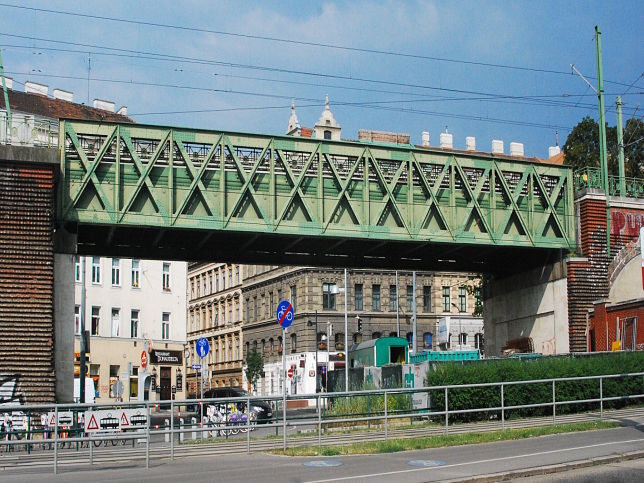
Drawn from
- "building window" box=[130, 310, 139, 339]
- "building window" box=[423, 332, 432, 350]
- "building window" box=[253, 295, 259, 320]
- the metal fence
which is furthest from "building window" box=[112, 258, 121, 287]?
the metal fence

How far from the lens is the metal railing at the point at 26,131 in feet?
92.4

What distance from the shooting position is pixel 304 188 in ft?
108

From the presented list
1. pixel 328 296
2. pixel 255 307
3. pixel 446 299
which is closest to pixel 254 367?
A: pixel 328 296

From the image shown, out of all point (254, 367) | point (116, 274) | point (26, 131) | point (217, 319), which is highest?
point (26, 131)

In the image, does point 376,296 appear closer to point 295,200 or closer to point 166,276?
point 166,276

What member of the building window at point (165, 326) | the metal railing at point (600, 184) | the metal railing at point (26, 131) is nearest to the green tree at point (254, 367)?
the building window at point (165, 326)

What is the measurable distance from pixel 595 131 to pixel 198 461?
212ft

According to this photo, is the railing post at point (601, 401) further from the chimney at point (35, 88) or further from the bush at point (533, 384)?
the chimney at point (35, 88)

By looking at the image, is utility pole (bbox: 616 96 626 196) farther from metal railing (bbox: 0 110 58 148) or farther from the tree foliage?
the tree foliage

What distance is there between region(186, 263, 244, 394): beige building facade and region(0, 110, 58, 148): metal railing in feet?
204

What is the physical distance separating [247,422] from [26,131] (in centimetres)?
1377

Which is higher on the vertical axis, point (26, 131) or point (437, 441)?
point (26, 131)

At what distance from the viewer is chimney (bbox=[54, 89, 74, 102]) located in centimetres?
7431

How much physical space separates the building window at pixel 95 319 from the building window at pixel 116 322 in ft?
4.04
